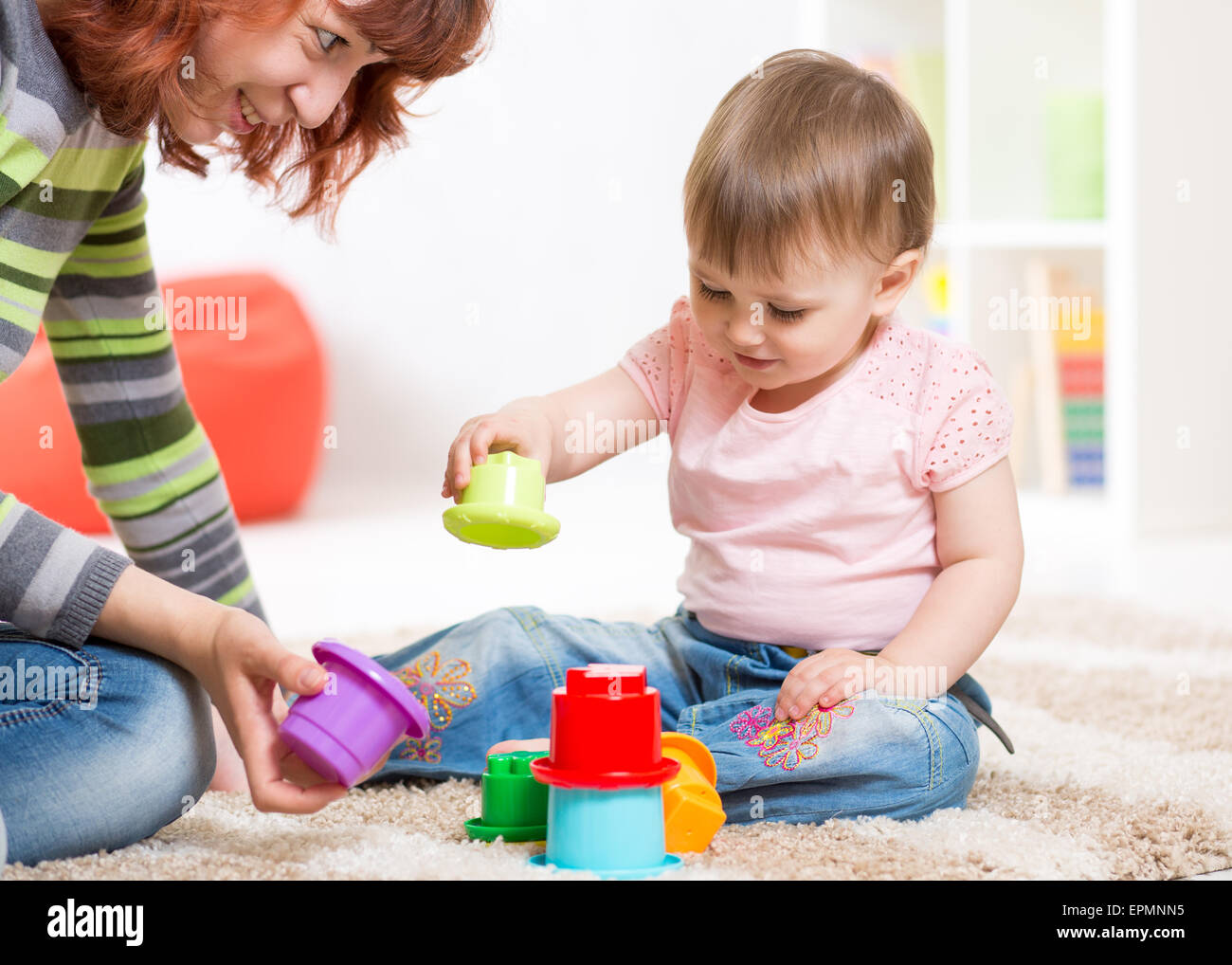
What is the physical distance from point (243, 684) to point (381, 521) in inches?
70.9

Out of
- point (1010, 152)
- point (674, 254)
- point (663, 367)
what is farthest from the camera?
point (674, 254)

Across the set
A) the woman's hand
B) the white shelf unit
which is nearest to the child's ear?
the woman's hand

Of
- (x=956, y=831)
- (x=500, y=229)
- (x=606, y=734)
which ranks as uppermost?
(x=500, y=229)

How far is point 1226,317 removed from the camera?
2.44 m

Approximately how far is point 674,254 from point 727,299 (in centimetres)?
214

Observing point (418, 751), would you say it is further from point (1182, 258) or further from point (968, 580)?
point (1182, 258)

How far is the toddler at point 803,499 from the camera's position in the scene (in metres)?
0.88

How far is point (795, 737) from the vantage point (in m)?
0.87

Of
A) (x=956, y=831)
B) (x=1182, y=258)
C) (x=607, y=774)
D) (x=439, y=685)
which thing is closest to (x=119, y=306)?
(x=439, y=685)

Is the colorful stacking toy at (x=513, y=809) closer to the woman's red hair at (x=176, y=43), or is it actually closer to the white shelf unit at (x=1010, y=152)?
the woman's red hair at (x=176, y=43)

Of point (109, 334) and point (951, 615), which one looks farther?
point (109, 334)

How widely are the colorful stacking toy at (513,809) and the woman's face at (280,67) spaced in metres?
0.44

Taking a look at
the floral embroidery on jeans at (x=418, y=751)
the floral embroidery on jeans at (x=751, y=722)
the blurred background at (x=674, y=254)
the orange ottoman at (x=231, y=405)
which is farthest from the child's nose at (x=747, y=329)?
the orange ottoman at (x=231, y=405)
